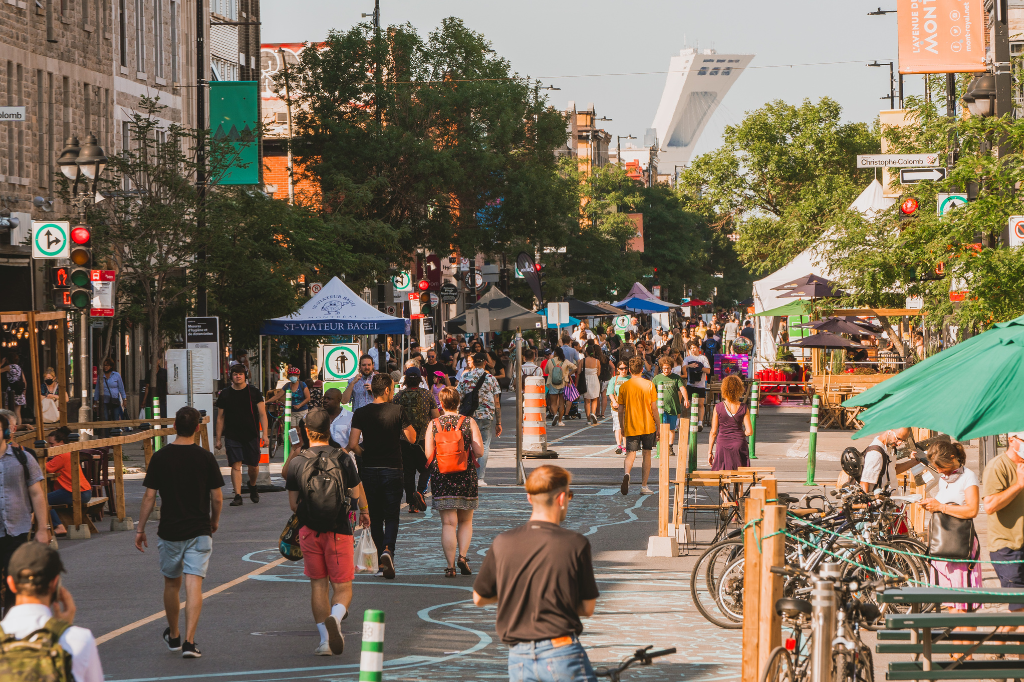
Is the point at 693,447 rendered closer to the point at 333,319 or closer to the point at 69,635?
the point at 69,635

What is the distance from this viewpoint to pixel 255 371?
42.0 m

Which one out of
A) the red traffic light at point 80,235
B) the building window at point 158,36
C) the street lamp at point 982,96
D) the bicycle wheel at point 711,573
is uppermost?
the building window at point 158,36

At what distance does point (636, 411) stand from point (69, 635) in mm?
14272

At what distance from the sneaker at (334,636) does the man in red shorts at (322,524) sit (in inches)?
4.5

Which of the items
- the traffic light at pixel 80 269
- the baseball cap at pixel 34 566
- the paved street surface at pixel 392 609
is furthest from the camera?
the traffic light at pixel 80 269

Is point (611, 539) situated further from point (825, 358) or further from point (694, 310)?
point (694, 310)

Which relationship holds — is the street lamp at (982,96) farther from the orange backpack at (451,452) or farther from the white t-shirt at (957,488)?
the orange backpack at (451,452)

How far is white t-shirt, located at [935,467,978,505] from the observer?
33.7 feet

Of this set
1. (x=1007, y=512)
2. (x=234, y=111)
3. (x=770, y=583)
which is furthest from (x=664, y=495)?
(x=234, y=111)

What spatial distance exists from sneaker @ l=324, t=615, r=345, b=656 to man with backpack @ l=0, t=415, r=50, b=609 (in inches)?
79.6

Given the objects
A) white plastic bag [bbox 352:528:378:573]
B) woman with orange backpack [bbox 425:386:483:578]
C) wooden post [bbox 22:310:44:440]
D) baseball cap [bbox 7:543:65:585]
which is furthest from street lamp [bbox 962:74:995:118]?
baseball cap [bbox 7:543:65:585]

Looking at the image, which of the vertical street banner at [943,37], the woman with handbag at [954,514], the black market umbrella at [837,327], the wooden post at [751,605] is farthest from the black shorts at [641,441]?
the black market umbrella at [837,327]

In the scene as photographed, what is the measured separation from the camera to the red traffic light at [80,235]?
19625 millimetres

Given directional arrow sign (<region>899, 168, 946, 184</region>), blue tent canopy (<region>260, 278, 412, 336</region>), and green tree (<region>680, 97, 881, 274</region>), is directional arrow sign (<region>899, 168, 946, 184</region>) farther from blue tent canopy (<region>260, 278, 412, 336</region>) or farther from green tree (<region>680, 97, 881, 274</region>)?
green tree (<region>680, 97, 881, 274</region>)
